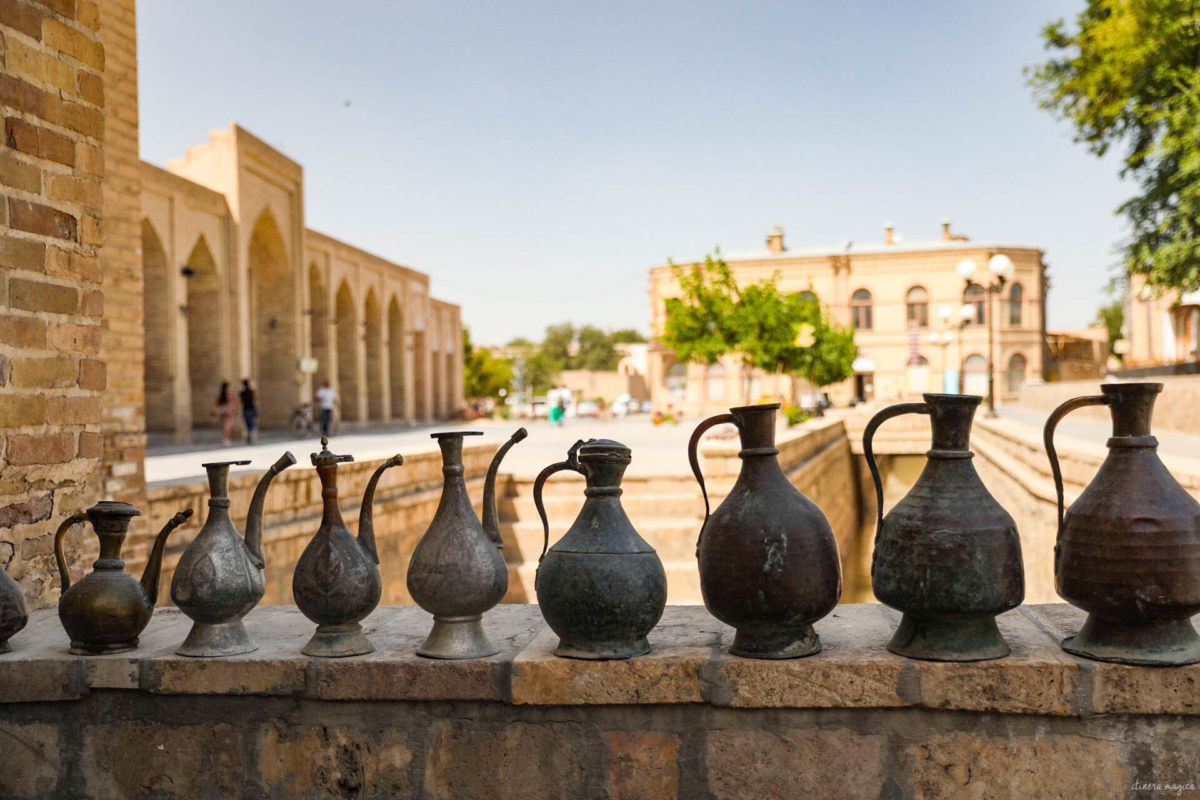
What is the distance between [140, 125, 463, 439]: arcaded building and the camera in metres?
19.7

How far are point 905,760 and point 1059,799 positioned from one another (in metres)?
0.35

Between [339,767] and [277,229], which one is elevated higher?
[277,229]

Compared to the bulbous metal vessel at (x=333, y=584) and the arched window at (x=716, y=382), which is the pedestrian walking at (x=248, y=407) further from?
the arched window at (x=716, y=382)

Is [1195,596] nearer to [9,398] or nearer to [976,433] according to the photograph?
[9,398]

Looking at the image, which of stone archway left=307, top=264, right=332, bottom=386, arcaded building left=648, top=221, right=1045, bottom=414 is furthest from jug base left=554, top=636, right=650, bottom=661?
arcaded building left=648, top=221, right=1045, bottom=414

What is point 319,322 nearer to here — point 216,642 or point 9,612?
point 9,612

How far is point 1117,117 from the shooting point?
65.1ft

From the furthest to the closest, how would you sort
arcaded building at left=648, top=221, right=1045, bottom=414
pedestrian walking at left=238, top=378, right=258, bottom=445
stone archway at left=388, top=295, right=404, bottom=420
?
arcaded building at left=648, top=221, right=1045, bottom=414
stone archway at left=388, top=295, right=404, bottom=420
pedestrian walking at left=238, top=378, right=258, bottom=445

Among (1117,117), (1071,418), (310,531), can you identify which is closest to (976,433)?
(1071,418)

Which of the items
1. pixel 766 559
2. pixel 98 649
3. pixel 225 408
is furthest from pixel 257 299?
pixel 766 559

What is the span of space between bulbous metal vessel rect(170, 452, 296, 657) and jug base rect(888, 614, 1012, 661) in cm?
169

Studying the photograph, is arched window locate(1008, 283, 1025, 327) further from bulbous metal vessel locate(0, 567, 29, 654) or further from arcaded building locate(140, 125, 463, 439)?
bulbous metal vessel locate(0, 567, 29, 654)

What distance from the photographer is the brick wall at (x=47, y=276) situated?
3367 millimetres

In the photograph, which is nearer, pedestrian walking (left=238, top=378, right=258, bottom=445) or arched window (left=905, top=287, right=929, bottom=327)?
pedestrian walking (left=238, top=378, right=258, bottom=445)
